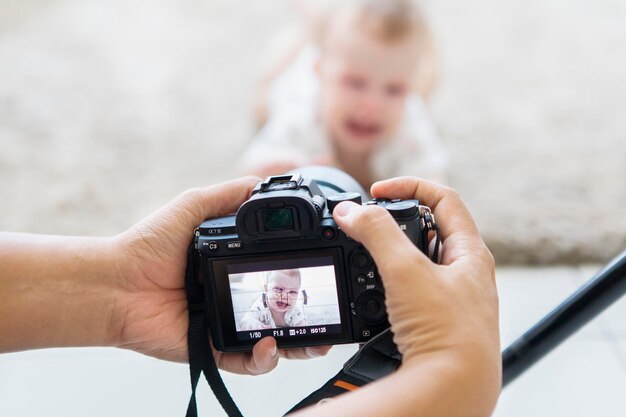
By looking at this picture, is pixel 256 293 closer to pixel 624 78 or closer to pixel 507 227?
pixel 507 227

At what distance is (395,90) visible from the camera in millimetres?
1587

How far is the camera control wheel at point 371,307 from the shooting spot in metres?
0.75

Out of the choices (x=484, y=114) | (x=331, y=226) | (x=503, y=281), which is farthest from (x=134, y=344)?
(x=484, y=114)

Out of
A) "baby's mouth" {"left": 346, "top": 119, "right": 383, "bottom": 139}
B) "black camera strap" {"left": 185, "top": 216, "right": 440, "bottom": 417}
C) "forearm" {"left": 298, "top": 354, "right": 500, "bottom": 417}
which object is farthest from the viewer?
"baby's mouth" {"left": 346, "top": 119, "right": 383, "bottom": 139}

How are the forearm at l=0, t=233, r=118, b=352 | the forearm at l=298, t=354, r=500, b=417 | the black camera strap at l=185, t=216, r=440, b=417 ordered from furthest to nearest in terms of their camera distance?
1. the forearm at l=0, t=233, r=118, b=352
2. the black camera strap at l=185, t=216, r=440, b=417
3. the forearm at l=298, t=354, r=500, b=417

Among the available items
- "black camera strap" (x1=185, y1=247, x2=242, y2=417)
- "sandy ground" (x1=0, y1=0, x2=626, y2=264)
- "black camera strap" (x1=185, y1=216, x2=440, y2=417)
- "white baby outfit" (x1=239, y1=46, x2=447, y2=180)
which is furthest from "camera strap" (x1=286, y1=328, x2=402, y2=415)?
"white baby outfit" (x1=239, y1=46, x2=447, y2=180)

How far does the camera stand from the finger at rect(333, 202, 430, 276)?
2.20 feet

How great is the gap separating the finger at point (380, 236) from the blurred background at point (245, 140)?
36 centimetres

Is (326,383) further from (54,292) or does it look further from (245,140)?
(245,140)

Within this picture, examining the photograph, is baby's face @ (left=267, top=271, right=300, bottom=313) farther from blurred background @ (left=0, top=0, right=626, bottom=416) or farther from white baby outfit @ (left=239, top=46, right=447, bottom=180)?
white baby outfit @ (left=239, top=46, right=447, bottom=180)

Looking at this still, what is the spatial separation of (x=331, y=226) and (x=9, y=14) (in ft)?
5.55

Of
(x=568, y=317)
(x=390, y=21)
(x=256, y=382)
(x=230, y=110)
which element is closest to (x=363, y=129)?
(x=390, y=21)

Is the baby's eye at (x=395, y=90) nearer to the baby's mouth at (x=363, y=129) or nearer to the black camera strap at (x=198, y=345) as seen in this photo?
the baby's mouth at (x=363, y=129)

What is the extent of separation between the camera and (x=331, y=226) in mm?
744
